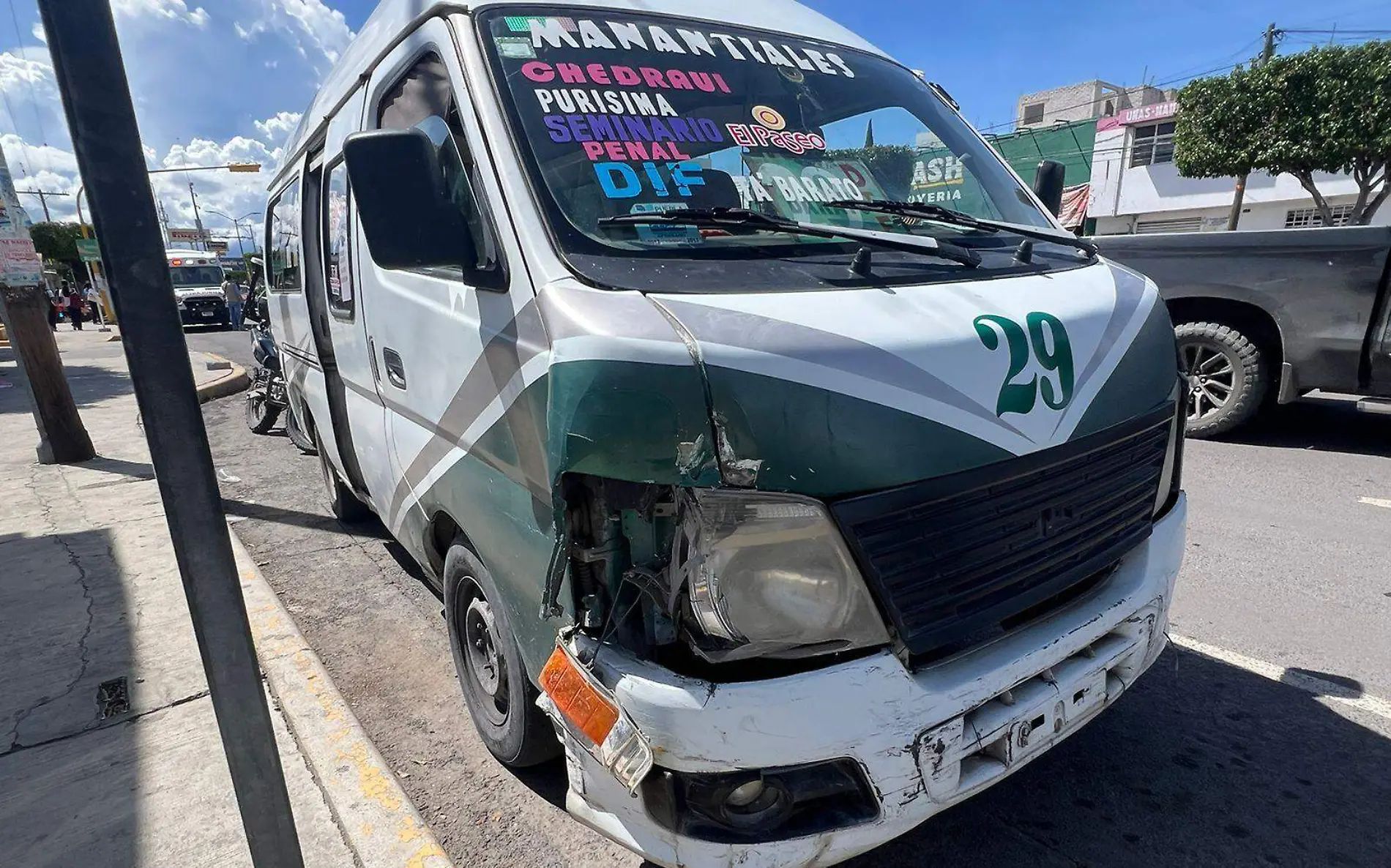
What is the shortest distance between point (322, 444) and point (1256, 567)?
17.4ft

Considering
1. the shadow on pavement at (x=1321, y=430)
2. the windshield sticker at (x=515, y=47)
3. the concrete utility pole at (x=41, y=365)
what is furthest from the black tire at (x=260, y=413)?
the shadow on pavement at (x=1321, y=430)

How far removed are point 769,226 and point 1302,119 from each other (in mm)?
20641

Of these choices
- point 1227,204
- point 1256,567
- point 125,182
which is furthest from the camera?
point 1227,204

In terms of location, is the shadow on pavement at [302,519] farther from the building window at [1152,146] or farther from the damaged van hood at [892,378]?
the building window at [1152,146]

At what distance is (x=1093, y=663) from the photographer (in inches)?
74.1

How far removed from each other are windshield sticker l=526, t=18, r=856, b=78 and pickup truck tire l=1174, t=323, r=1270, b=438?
14.9ft

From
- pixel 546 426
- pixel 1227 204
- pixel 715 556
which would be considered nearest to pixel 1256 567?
pixel 715 556

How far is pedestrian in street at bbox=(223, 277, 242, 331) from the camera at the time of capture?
2517 centimetres

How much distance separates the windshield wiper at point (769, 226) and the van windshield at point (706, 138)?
26 millimetres

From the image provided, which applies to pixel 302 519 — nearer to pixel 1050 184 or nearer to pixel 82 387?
pixel 1050 184

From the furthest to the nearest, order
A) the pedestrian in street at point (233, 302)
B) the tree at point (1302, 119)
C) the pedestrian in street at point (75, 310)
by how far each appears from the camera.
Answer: the pedestrian in street at point (75, 310) → the pedestrian in street at point (233, 302) → the tree at point (1302, 119)

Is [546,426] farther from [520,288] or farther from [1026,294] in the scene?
[1026,294]

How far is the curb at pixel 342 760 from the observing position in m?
2.19

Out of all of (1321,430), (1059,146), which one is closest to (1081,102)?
(1059,146)
